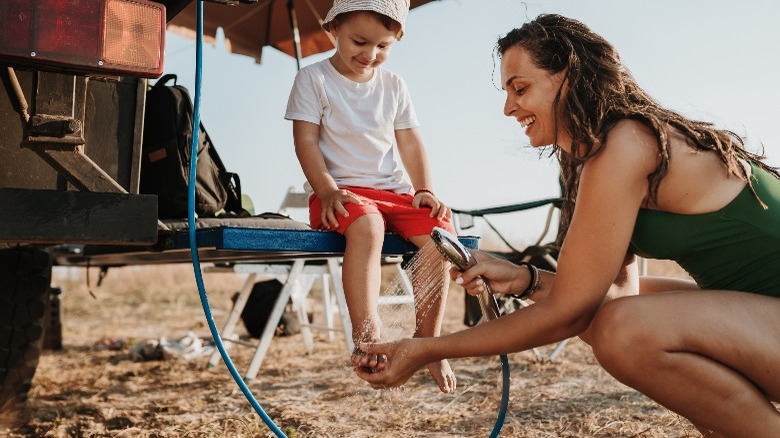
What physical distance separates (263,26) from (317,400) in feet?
9.63

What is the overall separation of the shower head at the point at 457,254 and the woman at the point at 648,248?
9.2 inches

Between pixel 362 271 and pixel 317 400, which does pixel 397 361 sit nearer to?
pixel 362 271

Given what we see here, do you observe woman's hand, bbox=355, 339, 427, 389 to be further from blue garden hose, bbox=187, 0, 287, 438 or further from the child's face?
the child's face

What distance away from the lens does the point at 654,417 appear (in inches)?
131

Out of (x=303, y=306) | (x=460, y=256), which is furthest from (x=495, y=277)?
(x=303, y=306)

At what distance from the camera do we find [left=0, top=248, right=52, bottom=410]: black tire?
3.60 m

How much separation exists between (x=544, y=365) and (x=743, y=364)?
10.2 ft

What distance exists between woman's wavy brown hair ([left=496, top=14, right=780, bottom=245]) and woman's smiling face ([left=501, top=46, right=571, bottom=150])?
0.06 feet

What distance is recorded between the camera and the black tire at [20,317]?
11.8ft

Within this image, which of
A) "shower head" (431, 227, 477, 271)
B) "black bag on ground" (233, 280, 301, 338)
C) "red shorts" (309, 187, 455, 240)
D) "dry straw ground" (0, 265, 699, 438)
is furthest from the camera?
"black bag on ground" (233, 280, 301, 338)

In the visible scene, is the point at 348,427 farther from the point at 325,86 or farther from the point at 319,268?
the point at 319,268

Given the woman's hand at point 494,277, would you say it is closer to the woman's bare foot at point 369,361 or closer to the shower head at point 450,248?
the shower head at point 450,248

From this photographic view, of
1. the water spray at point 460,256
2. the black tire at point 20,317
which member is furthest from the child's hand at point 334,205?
the black tire at point 20,317

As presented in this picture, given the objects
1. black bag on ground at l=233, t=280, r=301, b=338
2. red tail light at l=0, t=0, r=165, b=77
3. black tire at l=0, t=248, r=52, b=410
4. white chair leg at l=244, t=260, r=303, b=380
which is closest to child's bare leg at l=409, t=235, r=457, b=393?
red tail light at l=0, t=0, r=165, b=77
